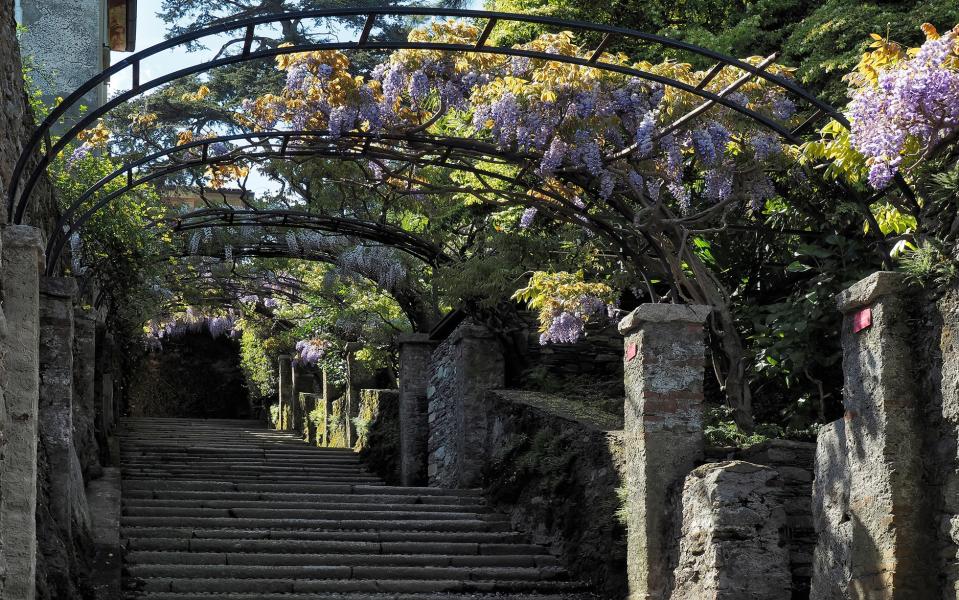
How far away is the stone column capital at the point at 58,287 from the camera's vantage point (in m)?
6.76

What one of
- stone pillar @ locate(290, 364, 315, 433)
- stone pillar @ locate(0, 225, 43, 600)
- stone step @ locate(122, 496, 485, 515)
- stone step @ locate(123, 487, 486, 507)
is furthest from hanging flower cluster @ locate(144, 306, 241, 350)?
stone pillar @ locate(0, 225, 43, 600)

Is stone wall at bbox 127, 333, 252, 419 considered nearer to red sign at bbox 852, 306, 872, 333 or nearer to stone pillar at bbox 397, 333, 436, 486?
stone pillar at bbox 397, 333, 436, 486

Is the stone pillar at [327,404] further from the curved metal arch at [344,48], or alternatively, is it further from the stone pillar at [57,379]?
the curved metal arch at [344,48]

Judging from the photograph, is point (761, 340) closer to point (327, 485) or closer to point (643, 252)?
point (643, 252)

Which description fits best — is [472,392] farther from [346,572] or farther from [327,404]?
[327,404]

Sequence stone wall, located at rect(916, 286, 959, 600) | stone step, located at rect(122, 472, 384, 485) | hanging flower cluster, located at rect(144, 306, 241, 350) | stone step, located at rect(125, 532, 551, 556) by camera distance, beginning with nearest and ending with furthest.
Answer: stone wall, located at rect(916, 286, 959, 600), stone step, located at rect(125, 532, 551, 556), stone step, located at rect(122, 472, 384, 485), hanging flower cluster, located at rect(144, 306, 241, 350)

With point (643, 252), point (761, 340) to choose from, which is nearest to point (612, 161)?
point (643, 252)

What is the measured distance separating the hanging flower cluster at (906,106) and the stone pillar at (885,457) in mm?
504

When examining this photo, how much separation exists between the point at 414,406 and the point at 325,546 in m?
4.61

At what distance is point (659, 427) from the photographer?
6469 mm

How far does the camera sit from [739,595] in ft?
18.3

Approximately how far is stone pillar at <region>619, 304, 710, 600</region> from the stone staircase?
108 cm

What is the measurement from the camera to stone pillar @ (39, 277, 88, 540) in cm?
676

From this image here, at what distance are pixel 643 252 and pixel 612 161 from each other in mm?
947
